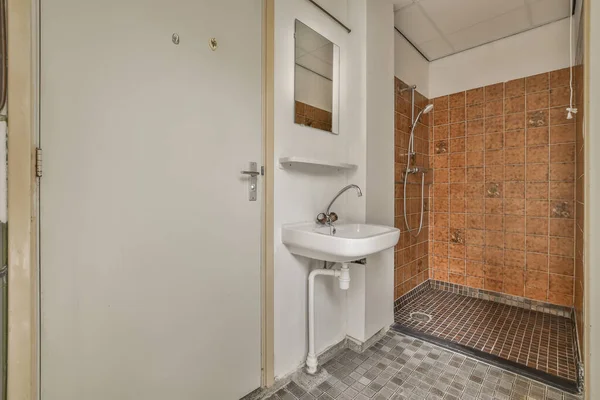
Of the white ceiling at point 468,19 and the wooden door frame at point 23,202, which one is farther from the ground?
the white ceiling at point 468,19

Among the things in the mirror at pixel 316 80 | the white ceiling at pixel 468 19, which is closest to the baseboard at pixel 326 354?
the mirror at pixel 316 80

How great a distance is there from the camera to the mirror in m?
1.61

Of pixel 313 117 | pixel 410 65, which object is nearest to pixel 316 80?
pixel 313 117

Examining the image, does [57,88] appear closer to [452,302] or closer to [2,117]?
[2,117]

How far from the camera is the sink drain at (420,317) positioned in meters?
2.21

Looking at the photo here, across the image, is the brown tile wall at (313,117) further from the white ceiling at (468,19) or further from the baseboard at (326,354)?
the baseboard at (326,354)

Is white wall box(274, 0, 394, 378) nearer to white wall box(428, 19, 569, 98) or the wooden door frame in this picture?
white wall box(428, 19, 569, 98)

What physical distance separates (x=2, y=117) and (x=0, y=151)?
0.32 feet

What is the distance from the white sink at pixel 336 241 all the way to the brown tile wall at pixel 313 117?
0.63 metres

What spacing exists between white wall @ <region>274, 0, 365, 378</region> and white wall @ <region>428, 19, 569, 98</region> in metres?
1.06

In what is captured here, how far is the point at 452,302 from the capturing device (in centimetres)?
256

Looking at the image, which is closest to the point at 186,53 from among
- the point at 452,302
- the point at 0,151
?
the point at 0,151

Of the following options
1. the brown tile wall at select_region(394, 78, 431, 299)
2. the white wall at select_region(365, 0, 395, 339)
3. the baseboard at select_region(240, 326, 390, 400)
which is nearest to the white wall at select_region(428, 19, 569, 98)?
the brown tile wall at select_region(394, 78, 431, 299)

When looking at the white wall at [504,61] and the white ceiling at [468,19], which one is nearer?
the white ceiling at [468,19]
